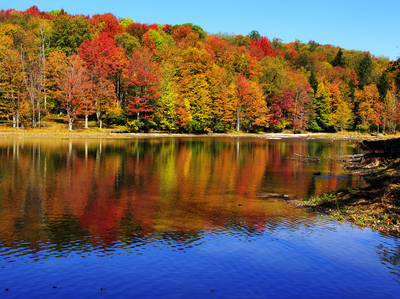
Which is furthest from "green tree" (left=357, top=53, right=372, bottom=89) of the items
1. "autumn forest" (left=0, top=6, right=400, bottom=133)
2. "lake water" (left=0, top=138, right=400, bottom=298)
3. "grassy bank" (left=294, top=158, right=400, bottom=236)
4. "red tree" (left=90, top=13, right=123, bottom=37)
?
"grassy bank" (left=294, top=158, right=400, bottom=236)

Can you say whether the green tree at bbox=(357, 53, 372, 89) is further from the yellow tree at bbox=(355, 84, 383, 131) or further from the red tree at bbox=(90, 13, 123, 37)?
the red tree at bbox=(90, 13, 123, 37)

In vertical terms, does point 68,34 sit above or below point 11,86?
above

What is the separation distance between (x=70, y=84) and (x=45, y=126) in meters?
9.33

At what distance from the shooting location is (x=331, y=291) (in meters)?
11.0

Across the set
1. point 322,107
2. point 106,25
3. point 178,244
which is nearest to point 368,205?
point 178,244

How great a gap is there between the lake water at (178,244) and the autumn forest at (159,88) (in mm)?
49300

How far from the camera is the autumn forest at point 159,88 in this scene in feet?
247

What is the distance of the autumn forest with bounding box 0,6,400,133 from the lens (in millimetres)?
75250

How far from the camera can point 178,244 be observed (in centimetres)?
1438

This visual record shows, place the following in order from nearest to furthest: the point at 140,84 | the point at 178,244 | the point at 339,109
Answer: the point at 178,244 → the point at 140,84 → the point at 339,109

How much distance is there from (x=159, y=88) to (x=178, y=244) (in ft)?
235

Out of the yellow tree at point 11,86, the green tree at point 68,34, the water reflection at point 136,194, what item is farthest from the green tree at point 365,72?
the yellow tree at point 11,86

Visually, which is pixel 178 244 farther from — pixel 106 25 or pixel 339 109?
pixel 106 25

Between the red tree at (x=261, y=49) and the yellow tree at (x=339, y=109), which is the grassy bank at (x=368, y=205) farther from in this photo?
the red tree at (x=261, y=49)
